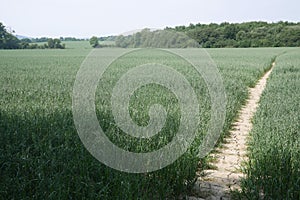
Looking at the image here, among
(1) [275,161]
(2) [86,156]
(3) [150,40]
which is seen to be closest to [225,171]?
(1) [275,161]

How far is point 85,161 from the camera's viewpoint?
3.96m

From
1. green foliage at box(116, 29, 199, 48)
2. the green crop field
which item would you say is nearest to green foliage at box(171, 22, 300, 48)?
green foliage at box(116, 29, 199, 48)

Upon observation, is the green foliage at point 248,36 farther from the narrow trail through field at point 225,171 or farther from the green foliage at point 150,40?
the narrow trail through field at point 225,171

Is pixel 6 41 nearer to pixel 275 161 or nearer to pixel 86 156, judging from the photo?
pixel 86 156

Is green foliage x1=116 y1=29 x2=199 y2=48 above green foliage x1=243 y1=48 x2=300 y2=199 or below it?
above

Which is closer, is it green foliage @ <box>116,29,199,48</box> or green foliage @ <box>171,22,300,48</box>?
green foliage @ <box>116,29,199,48</box>

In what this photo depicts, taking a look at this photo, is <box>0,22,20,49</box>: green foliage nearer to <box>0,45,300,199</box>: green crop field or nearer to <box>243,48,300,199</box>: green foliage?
<box>0,45,300,199</box>: green crop field

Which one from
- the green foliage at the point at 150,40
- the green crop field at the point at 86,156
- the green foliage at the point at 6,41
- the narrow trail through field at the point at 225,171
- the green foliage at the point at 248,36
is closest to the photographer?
the green crop field at the point at 86,156

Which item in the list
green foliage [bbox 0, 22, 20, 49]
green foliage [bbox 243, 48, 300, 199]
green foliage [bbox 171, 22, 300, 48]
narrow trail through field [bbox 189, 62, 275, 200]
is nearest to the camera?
green foliage [bbox 243, 48, 300, 199]

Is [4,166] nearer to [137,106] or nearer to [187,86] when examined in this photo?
[137,106]

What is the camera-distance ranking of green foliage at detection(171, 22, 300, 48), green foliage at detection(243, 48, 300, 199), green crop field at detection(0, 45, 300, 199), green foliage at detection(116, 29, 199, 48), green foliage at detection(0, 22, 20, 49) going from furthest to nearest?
green foliage at detection(0, 22, 20, 49)
green foliage at detection(171, 22, 300, 48)
green foliage at detection(116, 29, 199, 48)
green foliage at detection(243, 48, 300, 199)
green crop field at detection(0, 45, 300, 199)

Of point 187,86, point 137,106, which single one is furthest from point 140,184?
point 187,86

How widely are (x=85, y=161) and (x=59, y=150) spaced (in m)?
0.51

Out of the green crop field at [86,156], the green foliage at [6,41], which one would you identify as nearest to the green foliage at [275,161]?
Result: the green crop field at [86,156]
